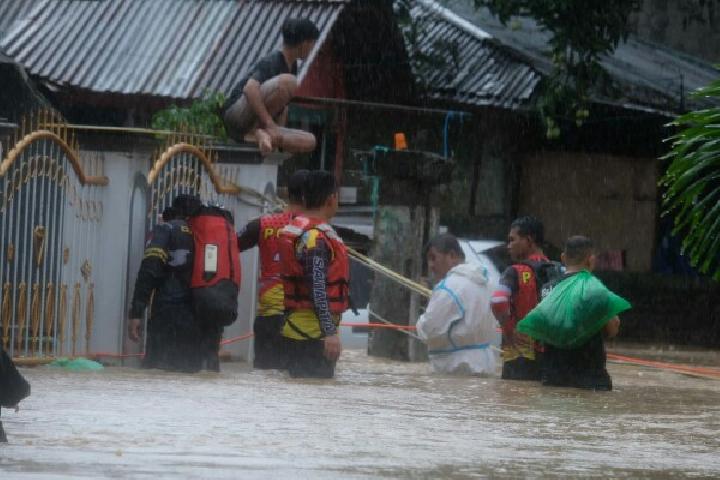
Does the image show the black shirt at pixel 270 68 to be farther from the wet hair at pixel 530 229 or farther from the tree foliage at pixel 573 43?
the tree foliage at pixel 573 43

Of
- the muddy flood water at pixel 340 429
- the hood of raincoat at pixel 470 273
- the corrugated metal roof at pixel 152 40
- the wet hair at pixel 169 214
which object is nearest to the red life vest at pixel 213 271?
the wet hair at pixel 169 214

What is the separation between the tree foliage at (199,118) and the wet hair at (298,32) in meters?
5.22

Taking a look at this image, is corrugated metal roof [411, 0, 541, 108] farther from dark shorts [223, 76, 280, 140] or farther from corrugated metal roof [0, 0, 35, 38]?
dark shorts [223, 76, 280, 140]

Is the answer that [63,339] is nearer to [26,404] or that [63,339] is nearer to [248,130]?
[248,130]

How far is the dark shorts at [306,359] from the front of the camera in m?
10.5

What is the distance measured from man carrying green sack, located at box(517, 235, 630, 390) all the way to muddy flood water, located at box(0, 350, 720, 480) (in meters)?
0.21

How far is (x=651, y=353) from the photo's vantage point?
20828 mm

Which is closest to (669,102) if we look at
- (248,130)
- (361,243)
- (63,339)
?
(361,243)

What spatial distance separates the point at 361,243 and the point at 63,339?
8.68 metres

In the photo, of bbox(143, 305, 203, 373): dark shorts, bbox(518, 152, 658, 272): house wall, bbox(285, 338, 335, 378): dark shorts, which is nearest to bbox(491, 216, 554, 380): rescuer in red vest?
bbox(285, 338, 335, 378): dark shorts

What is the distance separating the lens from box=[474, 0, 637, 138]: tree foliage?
72.3 feet

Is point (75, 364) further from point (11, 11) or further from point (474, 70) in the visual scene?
point (474, 70)

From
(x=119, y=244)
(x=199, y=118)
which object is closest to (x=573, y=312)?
(x=119, y=244)

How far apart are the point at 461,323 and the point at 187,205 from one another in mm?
2084
